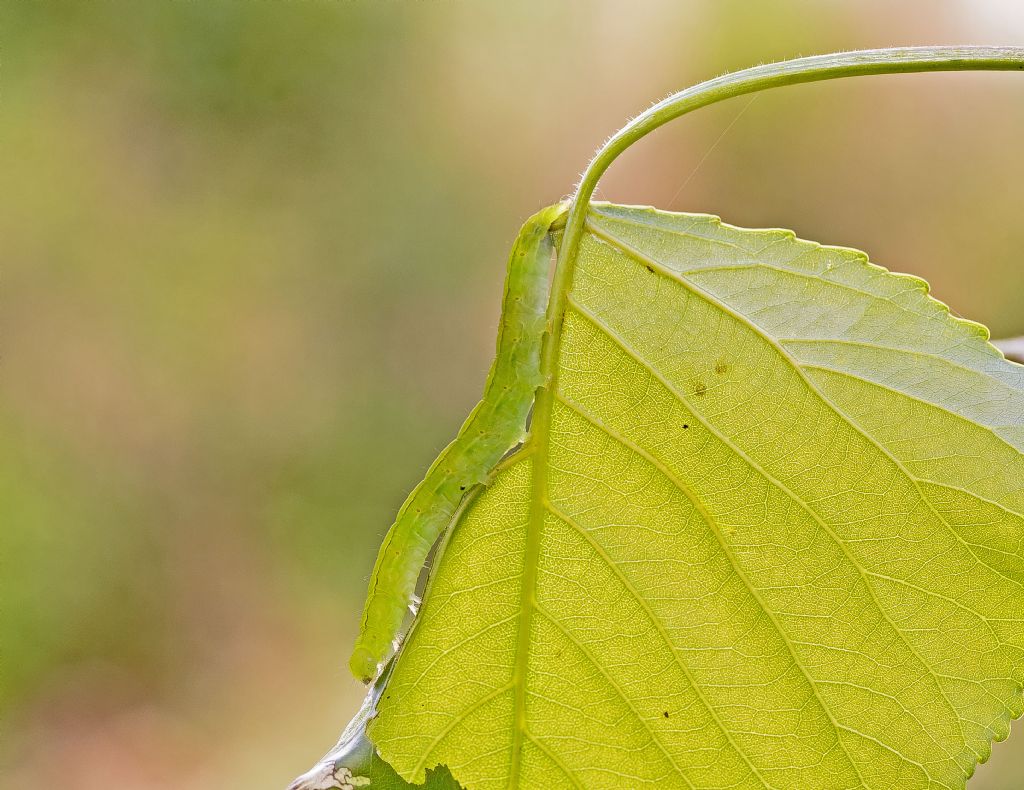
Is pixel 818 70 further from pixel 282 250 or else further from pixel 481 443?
pixel 282 250

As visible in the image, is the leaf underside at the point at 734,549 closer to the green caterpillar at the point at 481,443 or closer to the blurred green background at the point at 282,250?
the green caterpillar at the point at 481,443

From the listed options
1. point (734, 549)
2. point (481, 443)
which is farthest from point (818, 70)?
point (481, 443)

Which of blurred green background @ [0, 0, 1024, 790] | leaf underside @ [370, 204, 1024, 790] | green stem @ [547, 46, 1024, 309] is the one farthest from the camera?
blurred green background @ [0, 0, 1024, 790]

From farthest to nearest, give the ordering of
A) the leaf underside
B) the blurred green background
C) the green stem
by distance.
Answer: the blurred green background → the leaf underside → the green stem

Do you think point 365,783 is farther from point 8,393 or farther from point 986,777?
point 8,393

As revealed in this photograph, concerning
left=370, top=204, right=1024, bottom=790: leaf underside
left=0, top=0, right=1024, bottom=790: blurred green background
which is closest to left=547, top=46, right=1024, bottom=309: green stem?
left=370, top=204, right=1024, bottom=790: leaf underside

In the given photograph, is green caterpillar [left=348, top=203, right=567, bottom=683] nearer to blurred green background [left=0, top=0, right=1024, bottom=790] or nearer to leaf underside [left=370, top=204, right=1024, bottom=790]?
leaf underside [left=370, top=204, right=1024, bottom=790]

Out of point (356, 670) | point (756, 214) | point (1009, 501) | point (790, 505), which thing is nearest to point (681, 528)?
point (790, 505)
